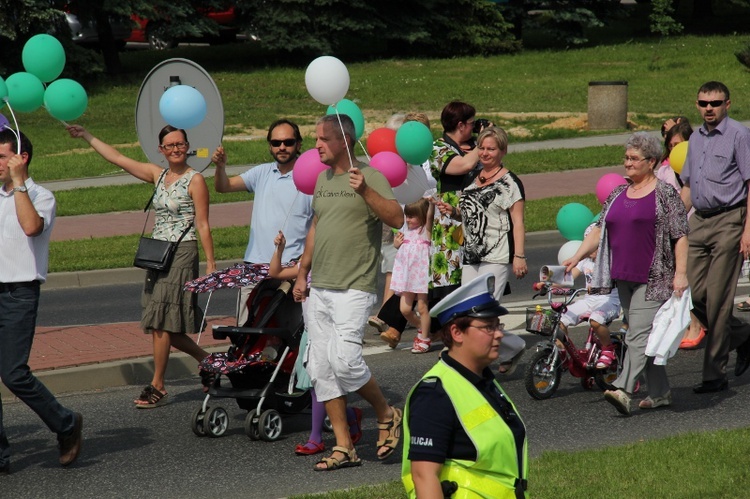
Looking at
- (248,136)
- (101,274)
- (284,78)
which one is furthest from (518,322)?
(284,78)

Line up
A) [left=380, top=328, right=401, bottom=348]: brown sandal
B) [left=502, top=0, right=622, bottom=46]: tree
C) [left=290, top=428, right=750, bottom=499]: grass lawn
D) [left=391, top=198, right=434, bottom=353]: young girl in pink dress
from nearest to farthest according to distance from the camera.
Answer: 1. [left=290, top=428, right=750, bottom=499]: grass lawn
2. [left=391, top=198, right=434, bottom=353]: young girl in pink dress
3. [left=380, top=328, right=401, bottom=348]: brown sandal
4. [left=502, top=0, right=622, bottom=46]: tree

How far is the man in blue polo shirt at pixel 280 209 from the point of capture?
26.2 ft

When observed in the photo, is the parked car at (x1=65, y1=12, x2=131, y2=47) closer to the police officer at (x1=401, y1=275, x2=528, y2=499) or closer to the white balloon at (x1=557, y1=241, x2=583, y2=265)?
the white balloon at (x1=557, y1=241, x2=583, y2=265)

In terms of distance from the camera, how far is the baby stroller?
24.5 ft

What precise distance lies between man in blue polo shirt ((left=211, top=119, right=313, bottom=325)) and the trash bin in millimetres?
17750

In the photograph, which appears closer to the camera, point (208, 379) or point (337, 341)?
point (337, 341)

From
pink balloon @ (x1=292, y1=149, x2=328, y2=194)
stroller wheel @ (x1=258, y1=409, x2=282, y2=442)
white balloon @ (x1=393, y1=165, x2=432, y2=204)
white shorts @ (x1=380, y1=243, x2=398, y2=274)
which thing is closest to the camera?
pink balloon @ (x1=292, y1=149, x2=328, y2=194)

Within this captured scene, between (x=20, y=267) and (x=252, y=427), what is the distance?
67.0 inches

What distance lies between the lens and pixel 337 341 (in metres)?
6.77

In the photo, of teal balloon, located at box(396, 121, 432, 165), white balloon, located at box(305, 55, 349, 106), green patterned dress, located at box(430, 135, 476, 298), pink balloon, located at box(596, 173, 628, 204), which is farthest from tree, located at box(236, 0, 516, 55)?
white balloon, located at box(305, 55, 349, 106)

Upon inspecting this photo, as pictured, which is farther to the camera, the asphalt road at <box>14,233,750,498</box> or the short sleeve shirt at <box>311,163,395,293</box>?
the short sleeve shirt at <box>311,163,395,293</box>

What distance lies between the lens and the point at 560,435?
24.5 feet

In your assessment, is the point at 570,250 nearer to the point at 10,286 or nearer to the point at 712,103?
the point at 712,103

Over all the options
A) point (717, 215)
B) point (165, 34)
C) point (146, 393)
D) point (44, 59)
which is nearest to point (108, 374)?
point (146, 393)
